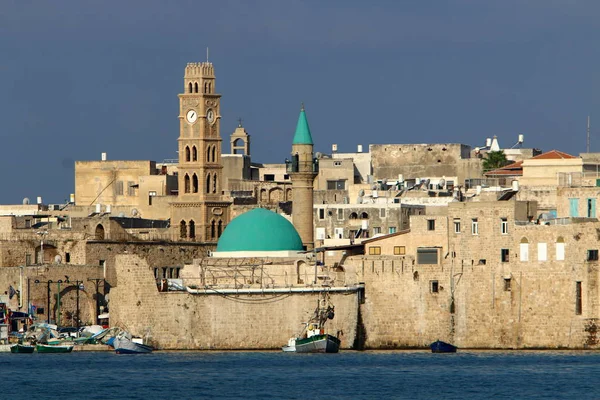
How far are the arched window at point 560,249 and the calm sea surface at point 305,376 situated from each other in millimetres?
3861

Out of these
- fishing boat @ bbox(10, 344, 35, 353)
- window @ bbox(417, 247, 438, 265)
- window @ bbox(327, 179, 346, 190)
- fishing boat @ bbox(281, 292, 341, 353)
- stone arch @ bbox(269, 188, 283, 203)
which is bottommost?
fishing boat @ bbox(10, 344, 35, 353)

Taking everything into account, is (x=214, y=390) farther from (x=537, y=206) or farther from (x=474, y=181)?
(x=474, y=181)

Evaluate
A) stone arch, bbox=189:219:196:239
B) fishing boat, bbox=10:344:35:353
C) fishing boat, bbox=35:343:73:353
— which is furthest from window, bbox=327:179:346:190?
fishing boat, bbox=10:344:35:353

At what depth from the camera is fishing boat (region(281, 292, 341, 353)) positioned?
88688 millimetres

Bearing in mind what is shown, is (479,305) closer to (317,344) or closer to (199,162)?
(317,344)

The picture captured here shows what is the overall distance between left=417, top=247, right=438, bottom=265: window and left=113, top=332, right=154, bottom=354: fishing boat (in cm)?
1182

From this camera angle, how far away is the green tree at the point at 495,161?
121 metres

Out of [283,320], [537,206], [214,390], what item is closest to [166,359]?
[283,320]

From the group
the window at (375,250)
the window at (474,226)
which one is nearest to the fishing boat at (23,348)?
the window at (375,250)

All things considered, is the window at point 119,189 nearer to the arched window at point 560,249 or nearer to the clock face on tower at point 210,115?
the clock face on tower at point 210,115

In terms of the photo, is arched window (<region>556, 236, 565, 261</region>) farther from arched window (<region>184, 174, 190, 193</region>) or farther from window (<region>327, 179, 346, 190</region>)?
window (<region>327, 179, 346, 190</region>)

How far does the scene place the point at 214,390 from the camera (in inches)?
2992

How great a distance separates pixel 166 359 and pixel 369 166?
40.6 metres

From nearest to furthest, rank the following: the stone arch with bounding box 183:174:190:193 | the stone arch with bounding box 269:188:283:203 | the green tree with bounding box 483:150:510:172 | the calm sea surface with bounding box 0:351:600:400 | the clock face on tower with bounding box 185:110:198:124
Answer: the calm sea surface with bounding box 0:351:600:400, the clock face on tower with bounding box 185:110:198:124, the stone arch with bounding box 183:174:190:193, the green tree with bounding box 483:150:510:172, the stone arch with bounding box 269:188:283:203
